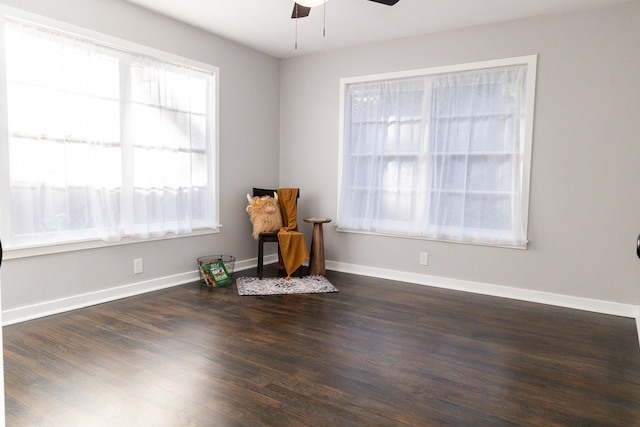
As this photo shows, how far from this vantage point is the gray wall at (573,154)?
11.6 ft

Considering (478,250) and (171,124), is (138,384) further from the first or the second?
(478,250)

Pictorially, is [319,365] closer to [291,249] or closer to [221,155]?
[291,249]

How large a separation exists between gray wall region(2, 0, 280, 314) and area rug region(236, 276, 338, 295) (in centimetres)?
65

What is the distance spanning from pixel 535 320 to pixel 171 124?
3722 mm

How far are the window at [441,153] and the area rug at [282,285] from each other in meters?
0.88

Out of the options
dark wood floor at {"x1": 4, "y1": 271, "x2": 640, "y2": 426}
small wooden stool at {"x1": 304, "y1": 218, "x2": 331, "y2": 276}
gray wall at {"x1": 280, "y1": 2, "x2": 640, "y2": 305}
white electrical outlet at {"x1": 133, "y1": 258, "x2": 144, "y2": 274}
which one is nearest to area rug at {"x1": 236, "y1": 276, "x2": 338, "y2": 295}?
small wooden stool at {"x1": 304, "y1": 218, "x2": 331, "y2": 276}

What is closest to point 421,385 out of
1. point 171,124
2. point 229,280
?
point 229,280

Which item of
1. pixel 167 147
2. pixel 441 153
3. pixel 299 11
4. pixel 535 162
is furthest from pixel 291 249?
pixel 535 162

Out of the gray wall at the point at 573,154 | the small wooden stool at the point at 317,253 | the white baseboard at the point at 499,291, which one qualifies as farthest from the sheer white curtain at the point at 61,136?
the gray wall at the point at 573,154

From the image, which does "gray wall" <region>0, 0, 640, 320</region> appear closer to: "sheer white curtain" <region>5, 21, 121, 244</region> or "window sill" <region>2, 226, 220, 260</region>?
"window sill" <region>2, 226, 220, 260</region>

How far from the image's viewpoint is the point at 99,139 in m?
3.52

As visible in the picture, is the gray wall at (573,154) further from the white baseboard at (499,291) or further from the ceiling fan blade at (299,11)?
the ceiling fan blade at (299,11)

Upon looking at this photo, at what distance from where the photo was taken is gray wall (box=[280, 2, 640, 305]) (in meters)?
3.53

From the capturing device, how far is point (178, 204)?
13.9 ft
